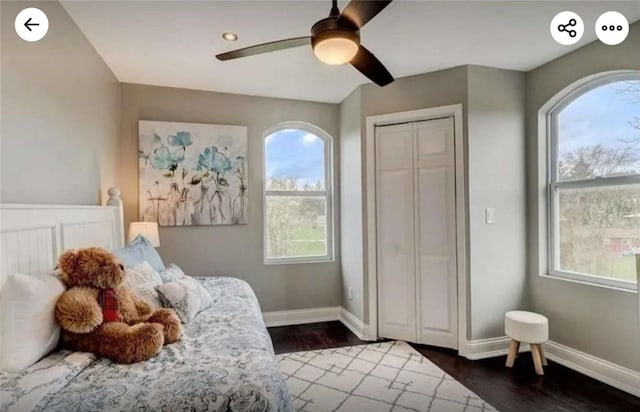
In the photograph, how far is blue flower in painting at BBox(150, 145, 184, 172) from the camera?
132 inches

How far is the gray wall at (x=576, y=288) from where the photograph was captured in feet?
7.72

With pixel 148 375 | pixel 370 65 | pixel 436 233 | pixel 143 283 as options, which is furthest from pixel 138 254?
pixel 436 233

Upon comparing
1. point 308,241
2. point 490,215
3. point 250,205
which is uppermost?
point 250,205

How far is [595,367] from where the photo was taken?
8.28 ft

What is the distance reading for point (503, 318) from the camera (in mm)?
3002

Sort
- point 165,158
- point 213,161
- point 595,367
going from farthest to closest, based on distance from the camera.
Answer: point 213,161
point 165,158
point 595,367

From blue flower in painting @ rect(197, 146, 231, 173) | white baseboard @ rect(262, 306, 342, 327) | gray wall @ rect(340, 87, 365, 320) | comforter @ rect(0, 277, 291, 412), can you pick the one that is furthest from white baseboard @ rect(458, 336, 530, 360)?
blue flower in painting @ rect(197, 146, 231, 173)

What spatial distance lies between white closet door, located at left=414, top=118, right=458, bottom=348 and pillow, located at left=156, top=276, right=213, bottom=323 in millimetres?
2012

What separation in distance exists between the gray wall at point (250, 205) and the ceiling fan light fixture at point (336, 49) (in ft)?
7.08

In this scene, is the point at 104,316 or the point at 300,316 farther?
the point at 300,316

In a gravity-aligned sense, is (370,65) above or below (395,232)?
above

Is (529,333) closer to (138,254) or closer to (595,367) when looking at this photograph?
(595,367)

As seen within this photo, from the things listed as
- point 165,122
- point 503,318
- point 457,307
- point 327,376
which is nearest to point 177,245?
point 165,122

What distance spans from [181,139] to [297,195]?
53.3 inches
